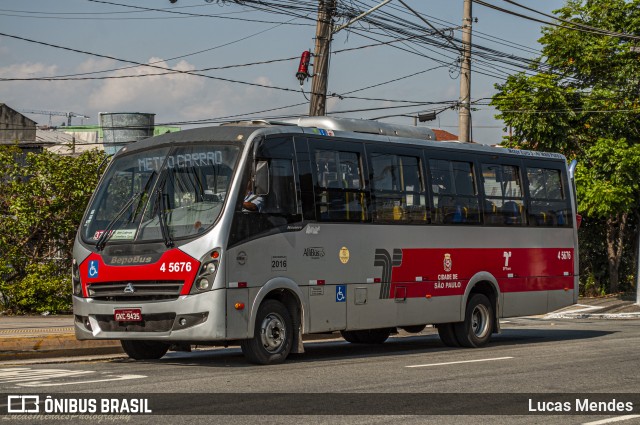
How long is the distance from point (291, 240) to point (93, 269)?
2.74m

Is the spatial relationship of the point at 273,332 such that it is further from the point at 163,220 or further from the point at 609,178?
the point at 609,178

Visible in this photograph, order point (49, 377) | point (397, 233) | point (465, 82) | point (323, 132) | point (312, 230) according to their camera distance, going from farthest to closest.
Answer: point (465, 82) < point (397, 233) < point (323, 132) < point (312, 230) < point (49, 377)

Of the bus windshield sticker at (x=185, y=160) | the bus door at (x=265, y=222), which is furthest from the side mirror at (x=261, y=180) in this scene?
the bus windshield sticker at (x=185, y=160)

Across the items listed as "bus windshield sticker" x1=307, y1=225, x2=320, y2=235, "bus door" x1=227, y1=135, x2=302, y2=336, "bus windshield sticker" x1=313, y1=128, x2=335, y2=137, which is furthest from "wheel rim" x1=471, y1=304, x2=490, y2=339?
"bus door" x1=227, y1=135, x2=302, y2=336

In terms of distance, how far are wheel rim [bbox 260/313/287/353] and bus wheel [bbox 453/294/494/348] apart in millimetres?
4733

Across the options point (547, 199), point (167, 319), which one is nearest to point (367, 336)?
point (547, 199)

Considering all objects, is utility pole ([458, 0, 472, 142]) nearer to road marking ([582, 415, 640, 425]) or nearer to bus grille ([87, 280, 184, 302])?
bus grille ([87, 280, 184, 302])

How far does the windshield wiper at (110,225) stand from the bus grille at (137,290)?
539 millimetres

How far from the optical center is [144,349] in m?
15.4

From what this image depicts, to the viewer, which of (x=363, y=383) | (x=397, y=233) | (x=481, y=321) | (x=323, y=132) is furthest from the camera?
(x=481, y=321)

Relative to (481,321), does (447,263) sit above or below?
above

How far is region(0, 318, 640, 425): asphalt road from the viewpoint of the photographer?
371 inches

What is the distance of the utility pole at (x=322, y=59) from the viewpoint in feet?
82.9

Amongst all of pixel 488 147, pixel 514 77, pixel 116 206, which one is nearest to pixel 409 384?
pixel 116 206
